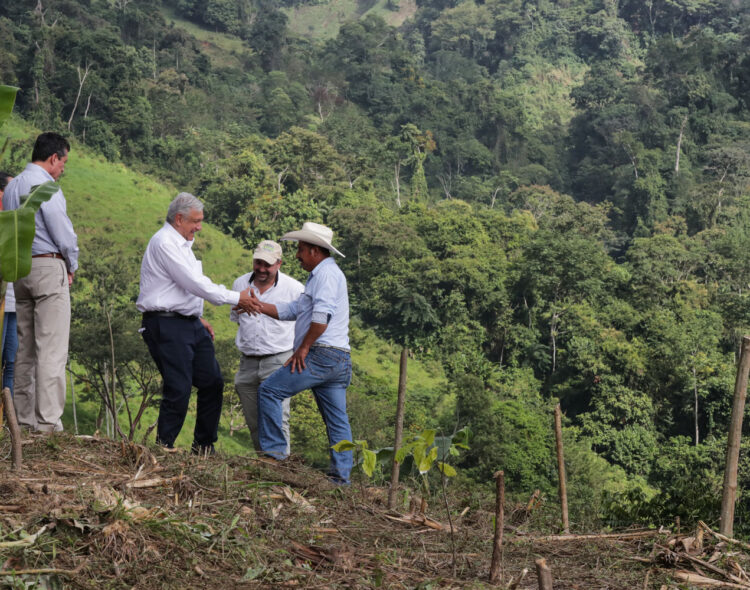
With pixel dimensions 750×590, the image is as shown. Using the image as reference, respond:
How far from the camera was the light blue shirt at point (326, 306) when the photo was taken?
379 centimetres

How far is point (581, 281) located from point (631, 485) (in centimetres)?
957

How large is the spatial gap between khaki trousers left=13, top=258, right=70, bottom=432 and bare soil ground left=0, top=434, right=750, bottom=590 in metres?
0.42

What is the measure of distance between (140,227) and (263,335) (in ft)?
89.6

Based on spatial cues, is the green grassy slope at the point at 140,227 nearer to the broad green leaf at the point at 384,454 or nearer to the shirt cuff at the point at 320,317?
the shirt cuff at the point at 320,317

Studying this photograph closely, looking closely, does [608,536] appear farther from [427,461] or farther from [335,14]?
[335,14]

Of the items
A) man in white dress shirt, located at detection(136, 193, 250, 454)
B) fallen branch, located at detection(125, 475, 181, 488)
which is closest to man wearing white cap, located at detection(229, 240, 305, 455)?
man in white dress shirt, located at detection(136, 193, 250, 454)

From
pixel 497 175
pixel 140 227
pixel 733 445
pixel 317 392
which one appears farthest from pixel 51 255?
pixel 497 175

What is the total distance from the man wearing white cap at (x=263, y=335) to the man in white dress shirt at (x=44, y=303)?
93 cm

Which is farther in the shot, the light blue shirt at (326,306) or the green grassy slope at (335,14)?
the green grassy slope at (335,14)

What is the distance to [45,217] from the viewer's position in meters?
3.58

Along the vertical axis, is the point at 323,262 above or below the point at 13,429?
above

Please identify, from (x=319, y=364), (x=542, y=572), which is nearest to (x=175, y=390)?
(x=319, y=364)

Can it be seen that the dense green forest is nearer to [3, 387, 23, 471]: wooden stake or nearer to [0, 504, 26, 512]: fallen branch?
[3, 387, 23, 471]: wooden stake

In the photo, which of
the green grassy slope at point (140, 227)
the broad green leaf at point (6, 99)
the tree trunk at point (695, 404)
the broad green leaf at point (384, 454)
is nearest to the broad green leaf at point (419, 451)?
the broad green leaf at point (384, 454)
